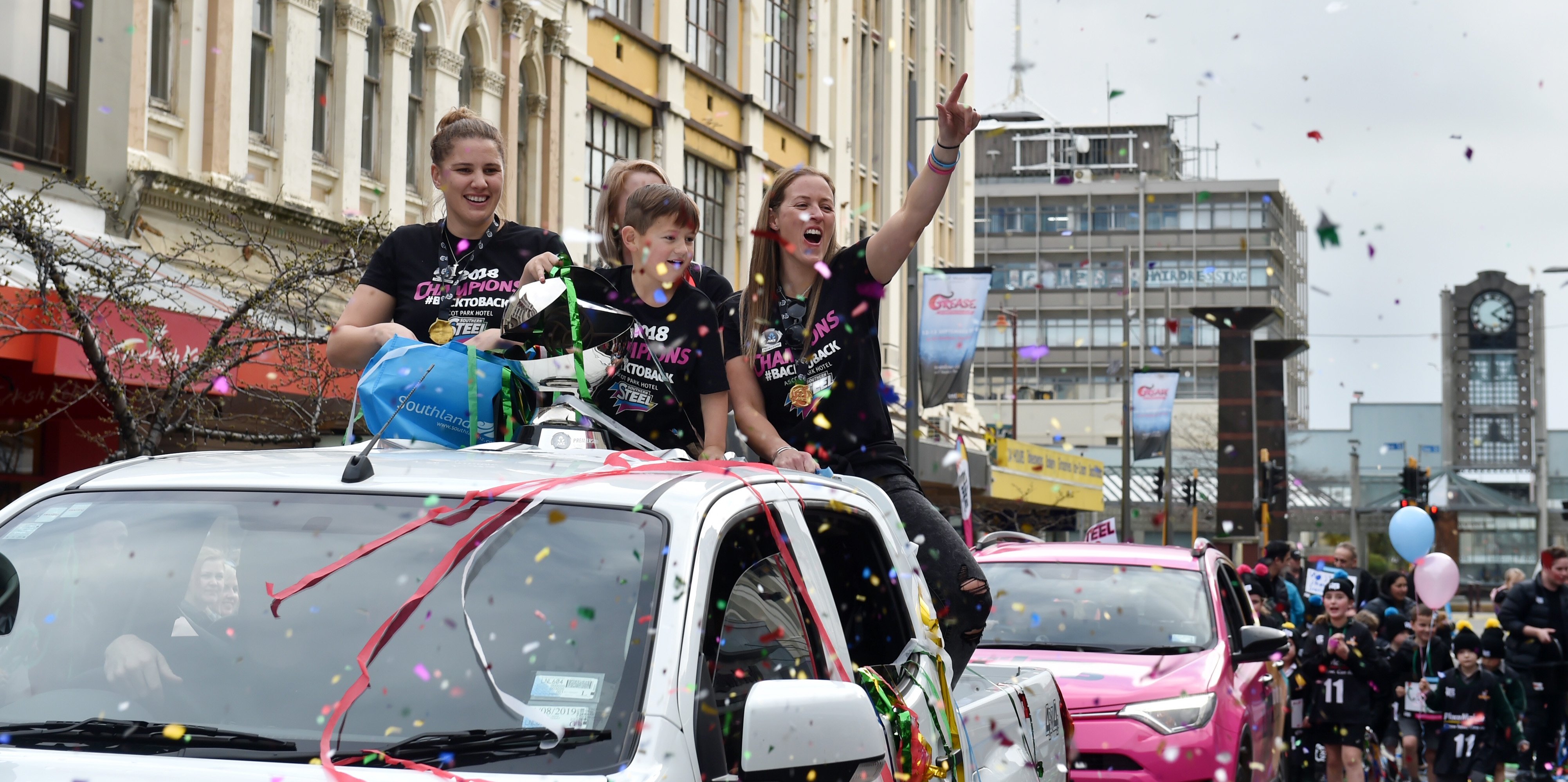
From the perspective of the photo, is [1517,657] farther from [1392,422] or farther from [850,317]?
[1392,422]

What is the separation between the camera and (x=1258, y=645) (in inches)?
357

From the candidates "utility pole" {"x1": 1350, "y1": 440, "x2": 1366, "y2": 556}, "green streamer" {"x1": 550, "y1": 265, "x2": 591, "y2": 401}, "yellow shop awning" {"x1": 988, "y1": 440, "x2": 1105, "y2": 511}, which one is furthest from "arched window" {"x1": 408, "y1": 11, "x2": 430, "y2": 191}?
"utility pole" {"x1": 1350, "y1": 440, "x2": 1366, "y2": 556}

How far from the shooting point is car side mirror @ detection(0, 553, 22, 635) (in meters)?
3.13

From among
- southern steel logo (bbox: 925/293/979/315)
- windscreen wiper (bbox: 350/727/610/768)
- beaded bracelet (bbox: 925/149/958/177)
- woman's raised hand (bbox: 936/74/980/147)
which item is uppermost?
southern steel logo (bbox: 925/293/979/315)

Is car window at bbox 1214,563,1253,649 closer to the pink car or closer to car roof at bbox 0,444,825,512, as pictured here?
the pink car

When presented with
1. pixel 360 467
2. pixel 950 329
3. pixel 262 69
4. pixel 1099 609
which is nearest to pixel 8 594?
pixel 360 467

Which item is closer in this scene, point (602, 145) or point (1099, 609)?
point (1099, 609)

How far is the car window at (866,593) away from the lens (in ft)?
13.6

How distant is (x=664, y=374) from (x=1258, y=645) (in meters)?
5.31

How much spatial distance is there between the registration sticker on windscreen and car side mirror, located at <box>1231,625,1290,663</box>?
684cm

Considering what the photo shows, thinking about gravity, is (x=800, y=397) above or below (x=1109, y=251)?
below

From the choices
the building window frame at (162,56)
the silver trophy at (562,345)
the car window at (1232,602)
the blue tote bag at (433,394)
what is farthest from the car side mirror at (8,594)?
the building window frame at (162,56)

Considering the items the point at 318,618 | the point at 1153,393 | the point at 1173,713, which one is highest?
the point at 1153,393

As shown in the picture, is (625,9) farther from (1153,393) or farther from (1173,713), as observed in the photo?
(1173,713)
